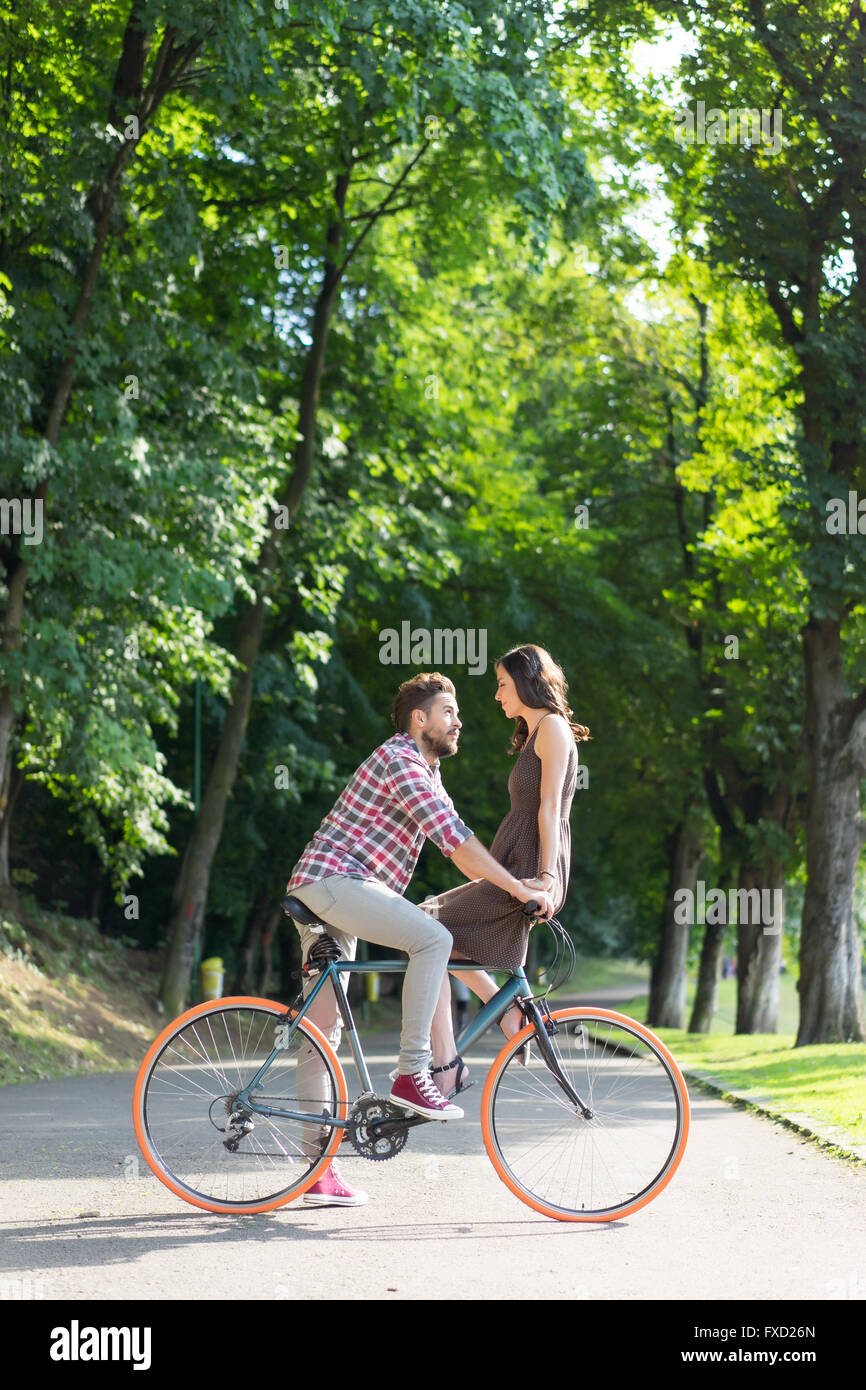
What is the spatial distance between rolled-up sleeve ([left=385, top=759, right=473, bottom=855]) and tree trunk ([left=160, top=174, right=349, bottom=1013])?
15.1m

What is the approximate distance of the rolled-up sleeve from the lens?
5922 millimetres

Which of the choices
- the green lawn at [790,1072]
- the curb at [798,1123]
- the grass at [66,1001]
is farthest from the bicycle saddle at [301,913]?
the grass at [66,1001]

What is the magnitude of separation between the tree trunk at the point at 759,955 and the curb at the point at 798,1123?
11251 mm

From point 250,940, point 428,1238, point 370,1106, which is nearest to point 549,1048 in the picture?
point 370,1106

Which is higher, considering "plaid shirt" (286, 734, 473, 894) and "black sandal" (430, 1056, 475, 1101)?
"plaid shirt" (286, 734, 473, 894)

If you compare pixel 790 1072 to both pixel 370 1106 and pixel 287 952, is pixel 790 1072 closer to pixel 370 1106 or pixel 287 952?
pixel 370 1106

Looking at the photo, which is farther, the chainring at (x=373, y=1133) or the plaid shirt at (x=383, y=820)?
the plaid shirt at (x=383, y=820)

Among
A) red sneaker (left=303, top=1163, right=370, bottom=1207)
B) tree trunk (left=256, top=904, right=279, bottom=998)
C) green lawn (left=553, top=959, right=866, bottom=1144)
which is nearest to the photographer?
red sneaker (left=303, top=1163, right=370, bottom=1207)

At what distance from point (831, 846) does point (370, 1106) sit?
11.9 m

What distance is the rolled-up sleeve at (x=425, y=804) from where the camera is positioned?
19.4 ft

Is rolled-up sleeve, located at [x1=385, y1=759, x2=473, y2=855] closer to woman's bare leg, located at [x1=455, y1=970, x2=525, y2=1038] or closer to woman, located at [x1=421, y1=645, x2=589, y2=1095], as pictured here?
woman, located at [x1=421, y1=645, x2=589, y2=1095]

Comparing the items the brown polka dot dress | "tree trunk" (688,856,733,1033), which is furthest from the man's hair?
"tree trunk" (688,856,733,1033)

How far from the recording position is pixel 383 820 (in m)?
6.16

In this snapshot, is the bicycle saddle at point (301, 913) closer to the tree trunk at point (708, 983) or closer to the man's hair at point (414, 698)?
the man's hair at point (414, 698)
